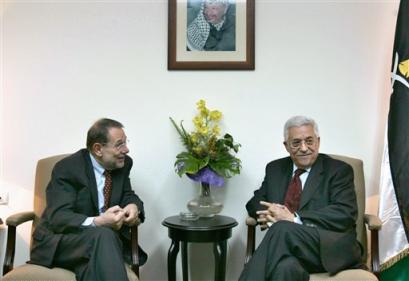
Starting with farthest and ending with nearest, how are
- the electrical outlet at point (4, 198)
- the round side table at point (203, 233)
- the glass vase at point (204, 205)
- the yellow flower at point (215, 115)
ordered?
the electrical outlet at point (4, 198) → the yellow flower at point (215, 115) → the glass vase at point (204, 205) → the round side table at point (203, 233)

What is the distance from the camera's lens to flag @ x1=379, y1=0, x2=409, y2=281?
8.82 feet

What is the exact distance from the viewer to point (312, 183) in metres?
2.56

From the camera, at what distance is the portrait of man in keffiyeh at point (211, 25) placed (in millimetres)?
3174

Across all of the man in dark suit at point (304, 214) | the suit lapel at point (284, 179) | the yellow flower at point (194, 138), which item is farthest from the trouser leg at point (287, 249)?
the yellow flower at point (194, 138)

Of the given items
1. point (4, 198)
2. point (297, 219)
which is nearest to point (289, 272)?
point (297, 219)

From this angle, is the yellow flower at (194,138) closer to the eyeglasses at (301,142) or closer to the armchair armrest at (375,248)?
the eyeglasses at (301,142)

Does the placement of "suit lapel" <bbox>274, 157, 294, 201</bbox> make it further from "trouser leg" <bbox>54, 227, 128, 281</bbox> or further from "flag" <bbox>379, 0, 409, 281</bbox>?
"trouser leg" <bbox>54, 227, 128, 281</bbox>

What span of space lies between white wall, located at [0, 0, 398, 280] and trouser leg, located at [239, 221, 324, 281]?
93 centimetres

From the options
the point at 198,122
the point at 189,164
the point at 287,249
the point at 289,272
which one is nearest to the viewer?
the point at 289,272

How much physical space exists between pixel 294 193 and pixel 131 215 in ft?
2.89

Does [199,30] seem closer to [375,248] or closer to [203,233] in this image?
[203,233]

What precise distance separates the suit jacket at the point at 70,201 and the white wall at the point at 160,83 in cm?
56

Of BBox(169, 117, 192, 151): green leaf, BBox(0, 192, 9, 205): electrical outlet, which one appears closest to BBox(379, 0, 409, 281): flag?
BBox(169, 117, 192, 151): green leaf

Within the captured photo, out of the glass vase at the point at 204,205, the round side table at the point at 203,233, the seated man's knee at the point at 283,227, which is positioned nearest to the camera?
the seated man's knee at the point at 283,227
